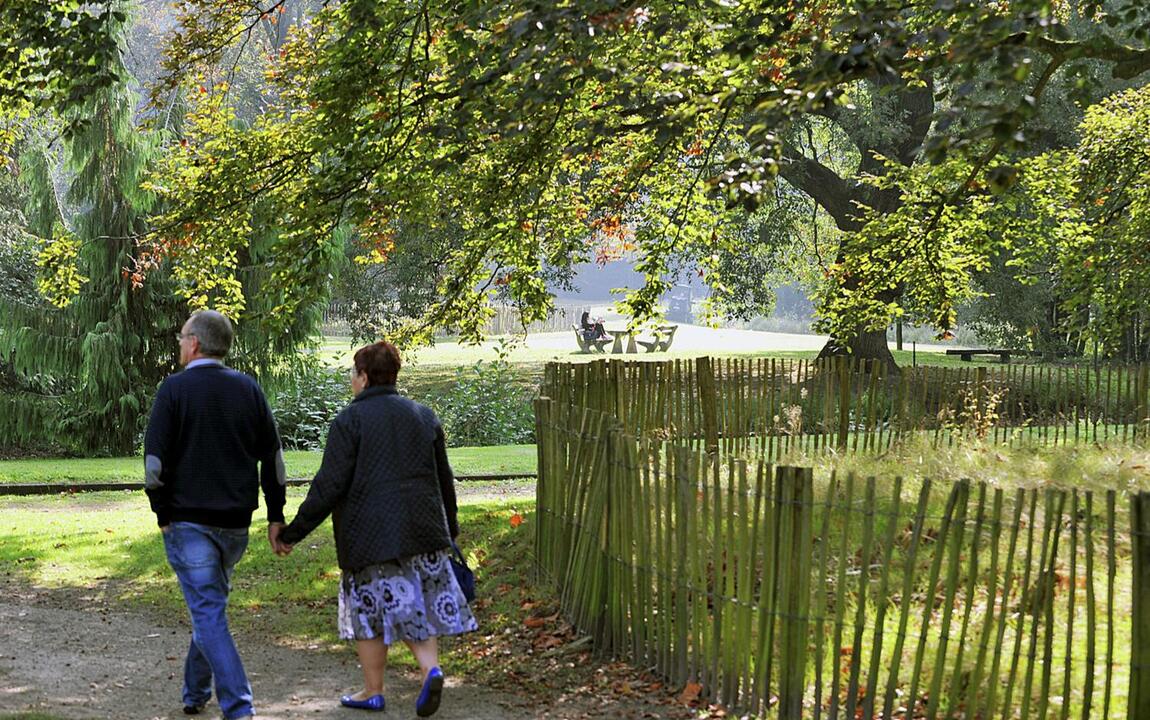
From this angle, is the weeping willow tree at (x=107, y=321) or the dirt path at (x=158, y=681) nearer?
the dirt path at (x=158, y=681)

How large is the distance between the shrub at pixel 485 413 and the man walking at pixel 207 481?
64.7 ft

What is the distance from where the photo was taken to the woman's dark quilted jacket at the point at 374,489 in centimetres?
621

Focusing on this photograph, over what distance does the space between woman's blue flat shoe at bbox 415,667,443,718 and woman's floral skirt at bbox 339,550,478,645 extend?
18cm

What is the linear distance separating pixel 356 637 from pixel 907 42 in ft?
12.4

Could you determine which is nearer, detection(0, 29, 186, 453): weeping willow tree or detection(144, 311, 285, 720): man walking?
detection(144, 311, 285, 720): man walking

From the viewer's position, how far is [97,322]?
980 inches

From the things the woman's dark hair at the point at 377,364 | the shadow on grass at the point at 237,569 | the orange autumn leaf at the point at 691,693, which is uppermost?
the woman's dark hair at the point at 377,364

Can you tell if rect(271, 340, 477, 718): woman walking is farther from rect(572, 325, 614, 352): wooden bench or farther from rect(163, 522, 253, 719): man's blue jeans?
rect(572, 325, 614, 352): wooden bench

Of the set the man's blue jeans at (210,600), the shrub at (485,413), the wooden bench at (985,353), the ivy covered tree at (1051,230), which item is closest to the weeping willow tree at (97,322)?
the shrub at (485,413)

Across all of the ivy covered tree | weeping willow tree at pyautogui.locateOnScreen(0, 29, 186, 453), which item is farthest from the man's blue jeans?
weeping willow tree at pyautogui.locateOnScreen(0, 29, 186, 453)

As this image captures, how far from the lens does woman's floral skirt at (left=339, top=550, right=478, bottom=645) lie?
20.6ft

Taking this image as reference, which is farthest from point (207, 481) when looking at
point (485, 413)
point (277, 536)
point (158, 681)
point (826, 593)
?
point (485, 413)

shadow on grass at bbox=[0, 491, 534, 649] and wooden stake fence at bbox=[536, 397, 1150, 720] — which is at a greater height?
wooden stake fence at bbox=[536, 397, 1150, 720]

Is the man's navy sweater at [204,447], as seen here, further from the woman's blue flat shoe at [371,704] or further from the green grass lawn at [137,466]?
the green grass lawn at [137,466]
